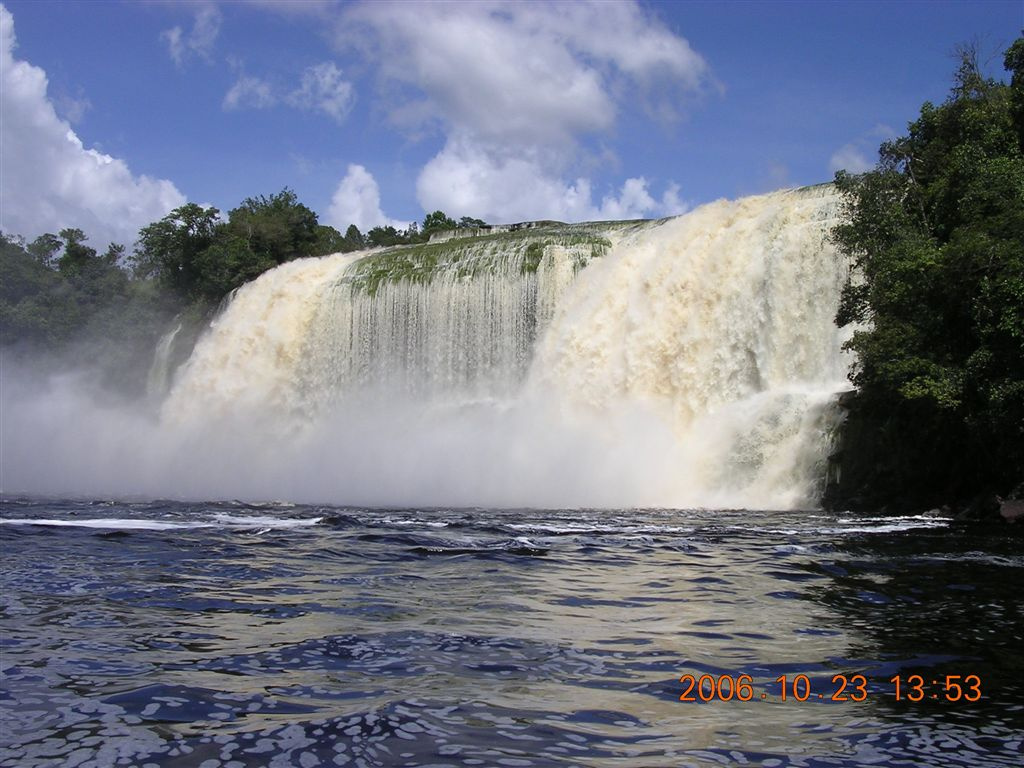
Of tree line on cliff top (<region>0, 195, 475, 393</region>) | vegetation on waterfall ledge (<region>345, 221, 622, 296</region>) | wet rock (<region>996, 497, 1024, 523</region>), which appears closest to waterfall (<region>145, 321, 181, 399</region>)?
tree line on cliff top (<region>0, 195, 475, 393</region>)

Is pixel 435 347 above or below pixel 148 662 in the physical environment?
above

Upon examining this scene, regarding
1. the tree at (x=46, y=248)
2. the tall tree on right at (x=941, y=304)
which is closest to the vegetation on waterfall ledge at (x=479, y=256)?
the tall tree on right at (x=941, y=304)

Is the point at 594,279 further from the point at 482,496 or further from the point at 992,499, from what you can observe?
the point at 992,499

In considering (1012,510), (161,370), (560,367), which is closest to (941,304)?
(1012,510)

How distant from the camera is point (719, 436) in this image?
22.7 metres

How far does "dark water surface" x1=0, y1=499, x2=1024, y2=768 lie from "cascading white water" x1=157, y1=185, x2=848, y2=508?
10.2m

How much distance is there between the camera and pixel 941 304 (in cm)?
1878

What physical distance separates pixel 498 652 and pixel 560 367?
20.5m

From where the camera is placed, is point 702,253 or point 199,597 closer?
point 199,597

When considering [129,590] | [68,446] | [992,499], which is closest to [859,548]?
[992,499]

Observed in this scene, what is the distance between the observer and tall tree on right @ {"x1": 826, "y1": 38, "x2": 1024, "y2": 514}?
673 inches

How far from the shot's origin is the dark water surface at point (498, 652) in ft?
15.6

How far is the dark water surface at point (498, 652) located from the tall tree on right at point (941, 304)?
5.45 m

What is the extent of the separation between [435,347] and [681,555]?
64.4ft
